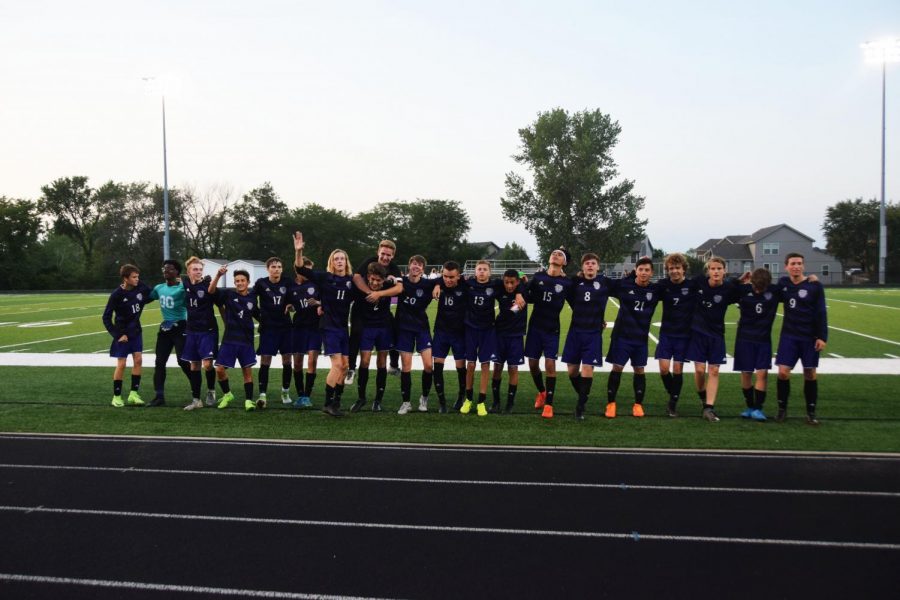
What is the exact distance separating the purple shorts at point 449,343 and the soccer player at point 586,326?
1295 mm

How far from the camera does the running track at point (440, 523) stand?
341 cm

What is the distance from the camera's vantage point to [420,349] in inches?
294

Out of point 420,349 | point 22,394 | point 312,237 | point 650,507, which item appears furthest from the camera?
point 312,237

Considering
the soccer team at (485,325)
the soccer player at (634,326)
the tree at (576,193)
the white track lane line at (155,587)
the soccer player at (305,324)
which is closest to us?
the white track lane line at (155,587)

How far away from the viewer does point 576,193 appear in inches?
2188

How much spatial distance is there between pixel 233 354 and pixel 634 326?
17.1 ft

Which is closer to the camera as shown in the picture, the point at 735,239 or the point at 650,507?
the point at 650,507

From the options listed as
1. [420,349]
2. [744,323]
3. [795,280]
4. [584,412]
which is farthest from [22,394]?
[795,280]

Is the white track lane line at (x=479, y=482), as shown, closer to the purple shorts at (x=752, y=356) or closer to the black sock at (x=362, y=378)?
the purple shorts at (x=752, y=356)

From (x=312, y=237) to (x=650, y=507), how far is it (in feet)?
231

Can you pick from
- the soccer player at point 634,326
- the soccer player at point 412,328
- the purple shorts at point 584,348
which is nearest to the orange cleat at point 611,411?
the soccer player at point 634,326

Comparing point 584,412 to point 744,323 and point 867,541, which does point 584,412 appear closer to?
point 744,323

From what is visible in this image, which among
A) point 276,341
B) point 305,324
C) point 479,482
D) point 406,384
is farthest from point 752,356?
point 276,341

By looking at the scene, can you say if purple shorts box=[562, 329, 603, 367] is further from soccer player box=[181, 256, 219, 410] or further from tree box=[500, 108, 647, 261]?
tree box=[500, 108, 647, 261]
